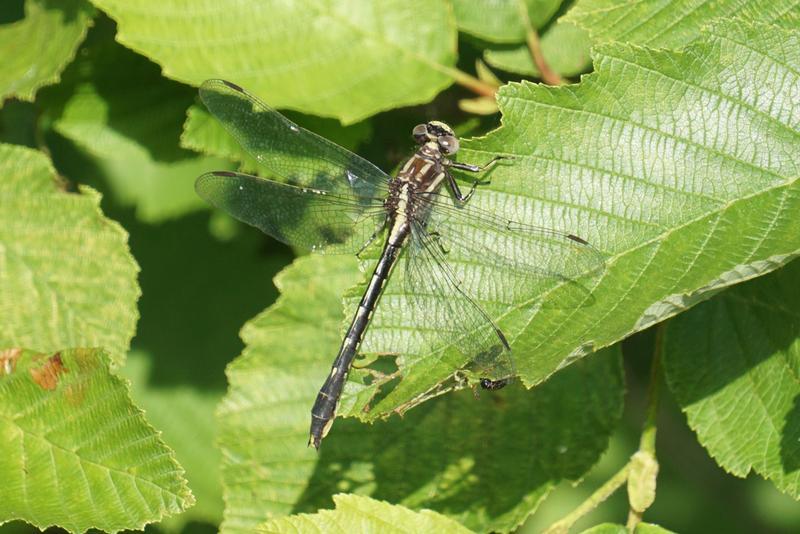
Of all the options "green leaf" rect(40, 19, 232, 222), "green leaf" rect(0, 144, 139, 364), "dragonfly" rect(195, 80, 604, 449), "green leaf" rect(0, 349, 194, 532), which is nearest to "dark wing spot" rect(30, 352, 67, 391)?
"green leaf" rect(0, 349, 194, 532)

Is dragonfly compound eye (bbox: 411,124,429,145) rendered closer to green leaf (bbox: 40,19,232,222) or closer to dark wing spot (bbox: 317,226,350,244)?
dark wing spot (bbox: 317,226,350,244)

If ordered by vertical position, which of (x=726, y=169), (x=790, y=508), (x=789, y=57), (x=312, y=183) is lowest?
(x=790, y=508)

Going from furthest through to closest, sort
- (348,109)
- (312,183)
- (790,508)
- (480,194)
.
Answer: (790,508)
(312,183)
(348,109)
(480,194)

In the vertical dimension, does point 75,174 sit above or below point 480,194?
above

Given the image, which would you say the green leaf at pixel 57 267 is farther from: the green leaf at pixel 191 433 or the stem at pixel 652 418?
the stem at pixel 652 418

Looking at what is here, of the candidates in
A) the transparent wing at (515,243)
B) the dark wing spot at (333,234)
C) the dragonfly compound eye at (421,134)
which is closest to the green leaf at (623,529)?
the transparent wing at (515,243)

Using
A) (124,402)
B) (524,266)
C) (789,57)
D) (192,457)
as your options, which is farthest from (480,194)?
(192,457)

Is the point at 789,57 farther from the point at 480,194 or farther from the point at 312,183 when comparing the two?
the point at 312,183

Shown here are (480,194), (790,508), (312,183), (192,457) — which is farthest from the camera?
(790,508)
